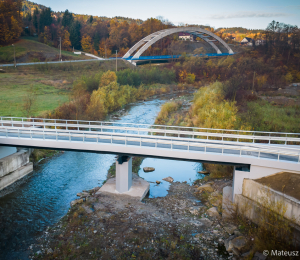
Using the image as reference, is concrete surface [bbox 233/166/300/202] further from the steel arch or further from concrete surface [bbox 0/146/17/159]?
the steel arch

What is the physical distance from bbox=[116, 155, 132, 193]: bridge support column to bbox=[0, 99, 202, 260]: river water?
2.33 m

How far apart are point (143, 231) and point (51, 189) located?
9.64 meters

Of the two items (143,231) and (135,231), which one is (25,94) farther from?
(143,231)

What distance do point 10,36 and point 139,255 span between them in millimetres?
79020

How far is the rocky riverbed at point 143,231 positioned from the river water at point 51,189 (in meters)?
1.13

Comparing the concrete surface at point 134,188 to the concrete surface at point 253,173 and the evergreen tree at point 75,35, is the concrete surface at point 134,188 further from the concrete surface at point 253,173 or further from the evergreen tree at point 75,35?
the evergreen tree at point 75,35

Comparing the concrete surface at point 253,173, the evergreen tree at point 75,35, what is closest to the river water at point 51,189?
the concrete surface at point 253,173

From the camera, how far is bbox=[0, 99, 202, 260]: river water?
15.7 metres

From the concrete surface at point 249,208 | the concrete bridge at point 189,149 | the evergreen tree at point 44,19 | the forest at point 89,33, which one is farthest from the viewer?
the evergreen tree at point 44,19

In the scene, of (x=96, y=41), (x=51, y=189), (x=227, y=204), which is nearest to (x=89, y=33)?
(x=96, y=41)

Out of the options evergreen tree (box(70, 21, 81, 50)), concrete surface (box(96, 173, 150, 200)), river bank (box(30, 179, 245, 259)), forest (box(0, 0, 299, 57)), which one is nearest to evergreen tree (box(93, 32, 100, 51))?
forest (box(0, 0, 299, 57))

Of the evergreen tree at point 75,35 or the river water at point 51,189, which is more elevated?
the evergreen tree at point 75,35

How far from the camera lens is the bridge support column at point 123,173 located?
63.3 feet

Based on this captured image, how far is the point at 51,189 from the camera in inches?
836
